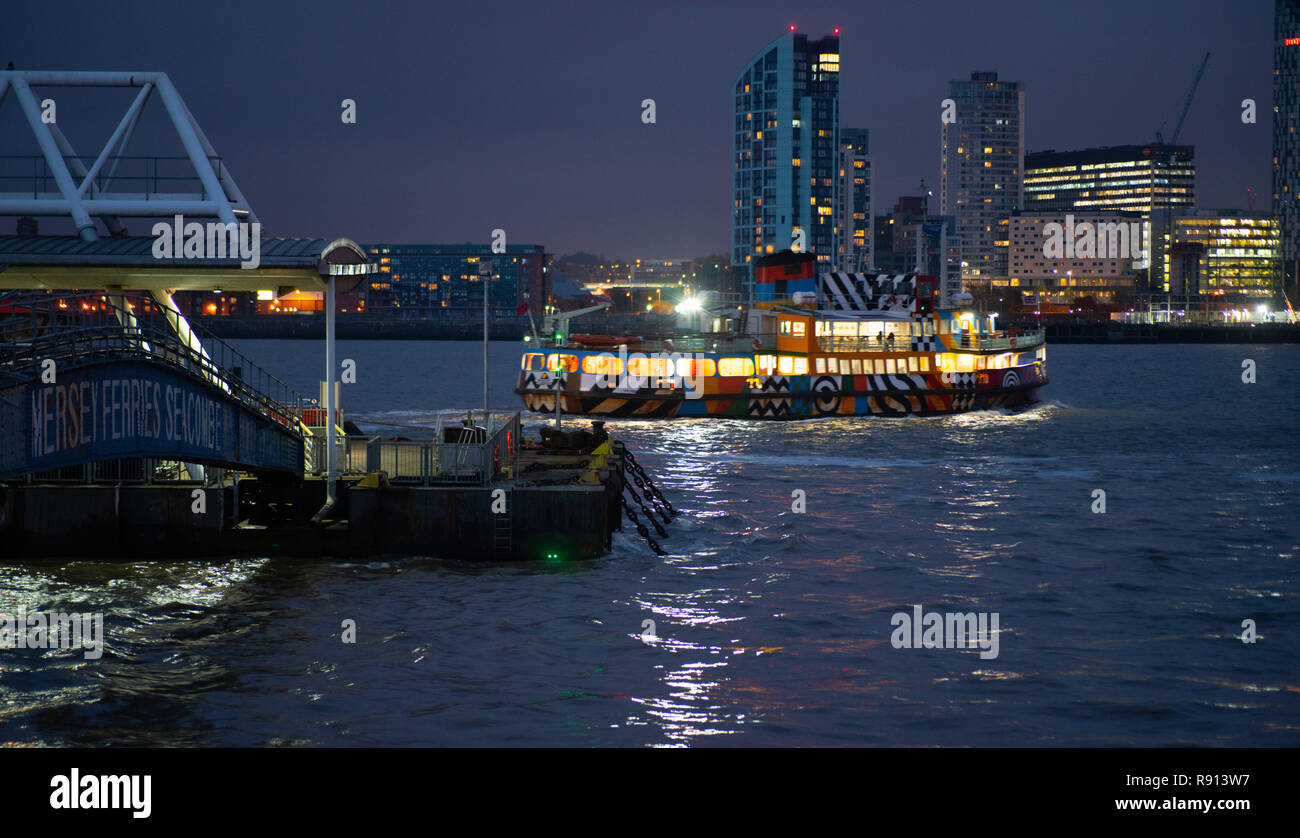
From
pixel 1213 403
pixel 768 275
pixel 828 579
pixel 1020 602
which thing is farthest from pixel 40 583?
pixel 1213 403

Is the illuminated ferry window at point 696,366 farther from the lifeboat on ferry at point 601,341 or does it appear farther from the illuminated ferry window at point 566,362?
the illuminated ferry window at point 566,362

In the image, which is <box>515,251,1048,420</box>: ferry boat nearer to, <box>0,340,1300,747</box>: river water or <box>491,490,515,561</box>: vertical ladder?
<box>0,340,1300,747</box>: river water

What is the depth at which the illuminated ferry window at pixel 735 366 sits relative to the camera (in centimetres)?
6862

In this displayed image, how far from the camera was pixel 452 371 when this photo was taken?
434 ft

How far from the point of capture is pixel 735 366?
68750mm

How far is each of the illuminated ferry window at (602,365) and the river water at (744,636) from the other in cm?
2481

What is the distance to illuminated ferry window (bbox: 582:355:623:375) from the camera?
67438mm

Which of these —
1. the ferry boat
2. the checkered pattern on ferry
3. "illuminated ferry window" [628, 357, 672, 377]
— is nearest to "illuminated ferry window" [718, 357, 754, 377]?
the ferry boat

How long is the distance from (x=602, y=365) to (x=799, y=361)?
10.7m

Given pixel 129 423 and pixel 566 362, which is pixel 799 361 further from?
pixel 129 423

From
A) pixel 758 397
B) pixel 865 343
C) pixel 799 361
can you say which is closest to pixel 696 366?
pixel 758 397

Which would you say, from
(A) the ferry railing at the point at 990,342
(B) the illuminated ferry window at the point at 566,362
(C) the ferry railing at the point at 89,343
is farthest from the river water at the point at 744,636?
(A) the ferry railing at the point at 990,342

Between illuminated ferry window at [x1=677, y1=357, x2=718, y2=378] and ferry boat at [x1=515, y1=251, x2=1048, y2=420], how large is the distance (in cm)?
5
